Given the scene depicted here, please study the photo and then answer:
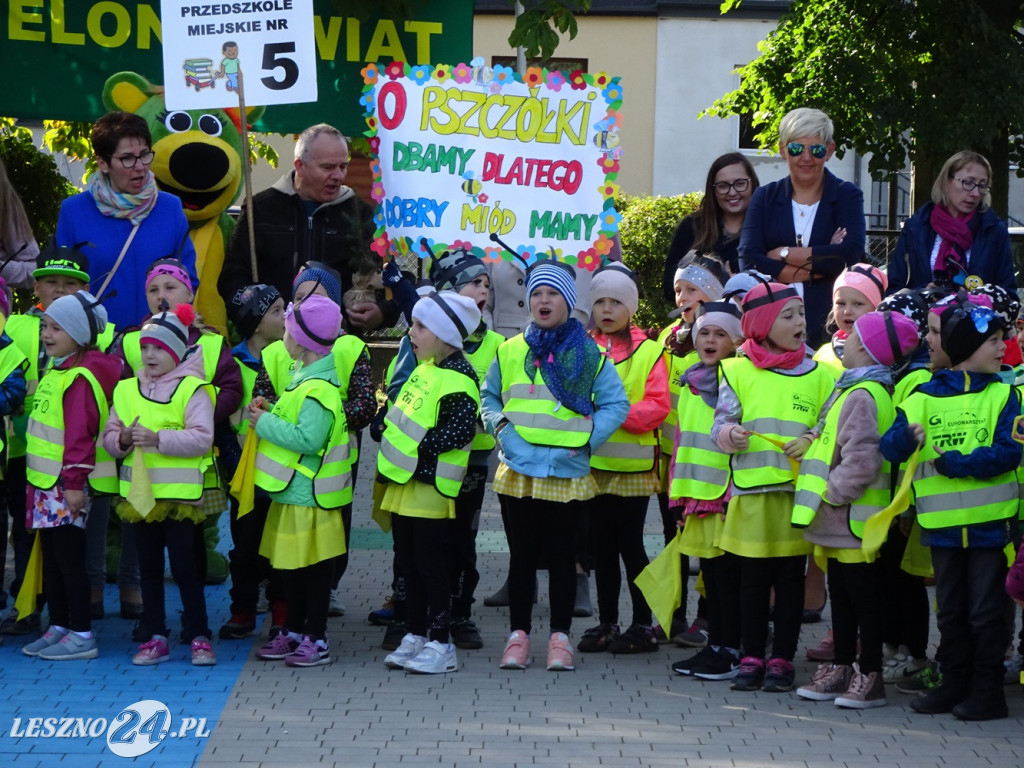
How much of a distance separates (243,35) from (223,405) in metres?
2.38

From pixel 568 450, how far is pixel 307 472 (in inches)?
45.7

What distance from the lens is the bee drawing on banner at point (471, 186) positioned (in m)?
8.12

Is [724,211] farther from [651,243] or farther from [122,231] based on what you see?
[651,243]

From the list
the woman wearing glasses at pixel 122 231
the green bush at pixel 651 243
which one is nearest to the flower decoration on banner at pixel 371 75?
the woman wearing glasses at pixel 122 231

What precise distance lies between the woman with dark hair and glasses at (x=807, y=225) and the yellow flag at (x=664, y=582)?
64.2 inches

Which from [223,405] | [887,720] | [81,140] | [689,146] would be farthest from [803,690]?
[689,146]

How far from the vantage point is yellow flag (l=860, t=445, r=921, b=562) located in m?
5.87

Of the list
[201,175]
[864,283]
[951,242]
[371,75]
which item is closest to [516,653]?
[864,283]

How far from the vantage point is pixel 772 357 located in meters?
6.24

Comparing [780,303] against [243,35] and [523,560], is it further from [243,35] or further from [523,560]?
[243,35]

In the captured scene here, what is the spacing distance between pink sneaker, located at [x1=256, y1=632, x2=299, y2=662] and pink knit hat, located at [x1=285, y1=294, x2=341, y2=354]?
1309 millimetres

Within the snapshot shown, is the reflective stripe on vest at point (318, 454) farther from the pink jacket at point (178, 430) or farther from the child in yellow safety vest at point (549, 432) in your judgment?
the child in yellow safety vest at point (549, 432)

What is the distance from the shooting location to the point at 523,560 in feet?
21.9

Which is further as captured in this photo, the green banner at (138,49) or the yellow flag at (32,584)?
the green banner at (138,49)
